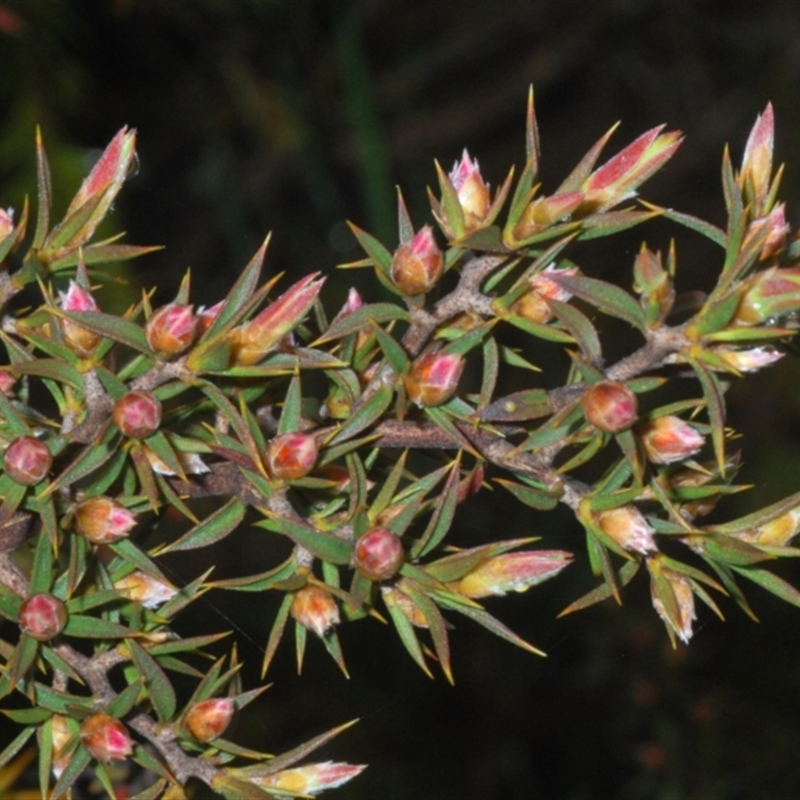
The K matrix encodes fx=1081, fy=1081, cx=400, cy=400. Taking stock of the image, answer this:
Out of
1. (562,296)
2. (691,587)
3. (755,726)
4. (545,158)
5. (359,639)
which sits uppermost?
(562,296)

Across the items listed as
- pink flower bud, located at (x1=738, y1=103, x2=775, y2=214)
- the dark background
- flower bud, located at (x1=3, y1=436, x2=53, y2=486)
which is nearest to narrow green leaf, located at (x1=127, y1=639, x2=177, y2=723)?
flower bud, located at (x1=3, y1=436, x2=53, y2=486)

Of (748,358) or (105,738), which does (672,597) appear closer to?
(748,358)

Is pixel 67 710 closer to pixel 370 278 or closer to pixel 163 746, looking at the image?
pixel 163 746

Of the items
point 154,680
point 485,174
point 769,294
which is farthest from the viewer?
point 485,174

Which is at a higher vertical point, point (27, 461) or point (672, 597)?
point (27, 461)

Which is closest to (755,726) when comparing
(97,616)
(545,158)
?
(545,158)

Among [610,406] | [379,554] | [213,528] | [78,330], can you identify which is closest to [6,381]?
[78,330]
